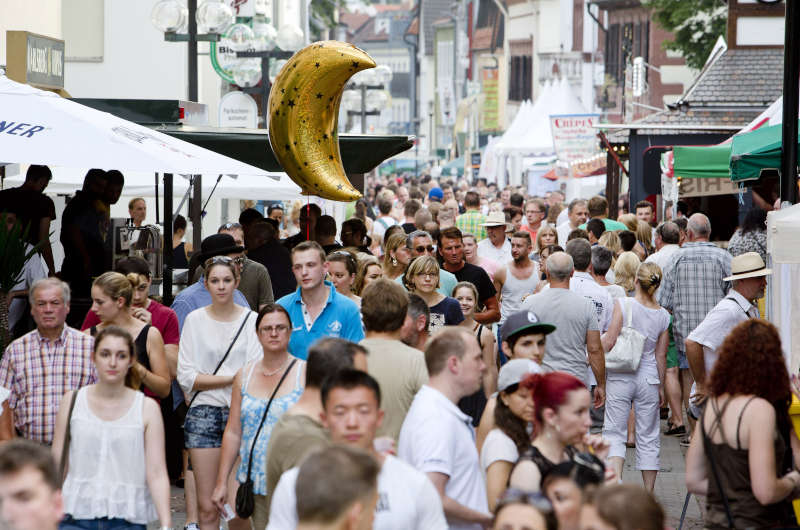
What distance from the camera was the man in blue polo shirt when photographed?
316 inches

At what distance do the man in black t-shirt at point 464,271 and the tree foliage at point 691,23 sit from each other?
22715mm

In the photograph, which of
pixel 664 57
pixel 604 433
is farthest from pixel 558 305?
pixel 664 57

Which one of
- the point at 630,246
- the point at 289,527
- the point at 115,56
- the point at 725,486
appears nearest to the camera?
the point at 289,527

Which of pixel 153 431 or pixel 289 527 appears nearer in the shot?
pixel 289 527

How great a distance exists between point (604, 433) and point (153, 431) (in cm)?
454

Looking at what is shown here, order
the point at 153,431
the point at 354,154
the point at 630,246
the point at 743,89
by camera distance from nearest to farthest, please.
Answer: the point at 153,431 → the point at 354,154 → the point at 630,246 → the point at 743,89

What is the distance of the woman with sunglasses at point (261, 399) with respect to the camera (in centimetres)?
673

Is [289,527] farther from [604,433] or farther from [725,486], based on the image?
[604,433]

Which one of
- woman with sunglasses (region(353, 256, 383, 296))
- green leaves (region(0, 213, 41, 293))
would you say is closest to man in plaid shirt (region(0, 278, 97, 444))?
green leaves (region(0, 213, 41, 293))

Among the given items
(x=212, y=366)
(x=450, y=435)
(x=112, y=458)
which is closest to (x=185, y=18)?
(x=212, y=366)

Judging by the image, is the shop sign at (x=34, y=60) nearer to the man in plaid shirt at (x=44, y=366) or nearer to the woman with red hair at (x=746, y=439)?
the man in plaid shirt at (x=44, y=366)

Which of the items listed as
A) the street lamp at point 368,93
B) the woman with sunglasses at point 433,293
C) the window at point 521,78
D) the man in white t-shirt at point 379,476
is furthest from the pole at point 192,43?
the window at point 521,78

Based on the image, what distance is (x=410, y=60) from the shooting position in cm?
15988

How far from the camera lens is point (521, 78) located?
268 feet
